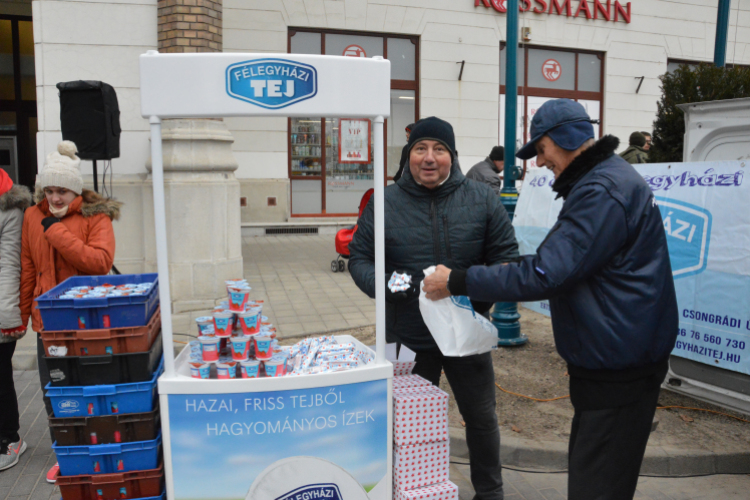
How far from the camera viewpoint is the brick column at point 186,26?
781cm

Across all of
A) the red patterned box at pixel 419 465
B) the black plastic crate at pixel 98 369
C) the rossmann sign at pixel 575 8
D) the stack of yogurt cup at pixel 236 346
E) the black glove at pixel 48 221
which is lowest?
the red patterned box at pixel 419 465

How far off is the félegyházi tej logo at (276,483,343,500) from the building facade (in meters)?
11.8

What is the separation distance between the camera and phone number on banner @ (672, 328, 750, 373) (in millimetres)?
4172

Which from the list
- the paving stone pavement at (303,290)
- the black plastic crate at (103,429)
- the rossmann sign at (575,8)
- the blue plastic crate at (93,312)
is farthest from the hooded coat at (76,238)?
the rossmann sign at (575,8)

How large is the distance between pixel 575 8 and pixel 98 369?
1632 centimetres

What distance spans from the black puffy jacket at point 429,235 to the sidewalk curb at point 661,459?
130cm

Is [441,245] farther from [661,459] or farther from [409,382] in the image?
[661,459]

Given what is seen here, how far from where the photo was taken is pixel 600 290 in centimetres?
229

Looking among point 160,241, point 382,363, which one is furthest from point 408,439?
point 160,241

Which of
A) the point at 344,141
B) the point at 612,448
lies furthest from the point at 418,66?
the point at 612,448

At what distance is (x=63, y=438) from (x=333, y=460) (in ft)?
3.94

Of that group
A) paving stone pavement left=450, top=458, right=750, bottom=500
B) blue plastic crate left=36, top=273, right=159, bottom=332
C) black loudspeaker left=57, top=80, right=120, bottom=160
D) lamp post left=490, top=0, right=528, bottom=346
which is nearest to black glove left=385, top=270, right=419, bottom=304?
blue plastic crate left=36, top=273, right=159, bottom=332

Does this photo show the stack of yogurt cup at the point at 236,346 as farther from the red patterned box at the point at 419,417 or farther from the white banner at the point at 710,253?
the white banner at the point at 710,253

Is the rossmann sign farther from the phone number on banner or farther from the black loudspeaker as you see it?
the phone number on banner
